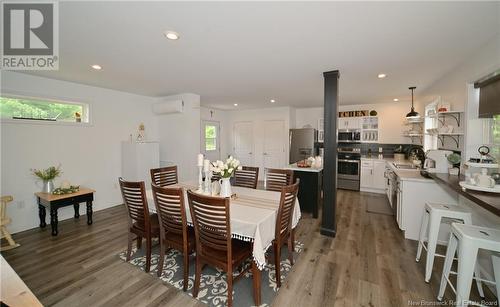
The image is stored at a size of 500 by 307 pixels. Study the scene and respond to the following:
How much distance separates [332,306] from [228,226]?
3.81 feet

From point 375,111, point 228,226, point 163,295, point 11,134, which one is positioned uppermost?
point 375,111

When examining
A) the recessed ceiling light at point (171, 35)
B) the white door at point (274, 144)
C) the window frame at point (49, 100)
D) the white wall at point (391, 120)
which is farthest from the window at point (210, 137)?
the recessed ceiling light at point (171, 35)

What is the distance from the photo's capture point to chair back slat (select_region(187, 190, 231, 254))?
1610mm

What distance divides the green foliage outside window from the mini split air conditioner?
138 cm

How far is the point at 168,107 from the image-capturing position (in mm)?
4621

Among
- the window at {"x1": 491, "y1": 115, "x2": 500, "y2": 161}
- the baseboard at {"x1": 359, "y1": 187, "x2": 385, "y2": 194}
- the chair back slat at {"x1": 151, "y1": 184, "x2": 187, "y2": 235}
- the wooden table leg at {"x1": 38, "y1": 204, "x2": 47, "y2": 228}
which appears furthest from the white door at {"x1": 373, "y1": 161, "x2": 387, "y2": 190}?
the wooden table leg at {"x1": 38, "y1": 204, "x2": 47, "y2": 228}

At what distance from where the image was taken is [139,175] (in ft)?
14.1

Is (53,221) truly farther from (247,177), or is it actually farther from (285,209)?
(285,209)

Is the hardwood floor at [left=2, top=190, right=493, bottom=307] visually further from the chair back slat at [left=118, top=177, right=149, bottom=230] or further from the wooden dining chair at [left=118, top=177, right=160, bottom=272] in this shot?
the chair back slat at [left=118, top=177, right=149, bottom=230]

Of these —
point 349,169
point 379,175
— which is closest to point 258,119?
point 349,169

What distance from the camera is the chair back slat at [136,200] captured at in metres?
2.16

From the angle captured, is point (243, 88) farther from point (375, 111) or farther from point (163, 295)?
point (375, 111)

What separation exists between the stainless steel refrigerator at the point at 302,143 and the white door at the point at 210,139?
256 centimetres

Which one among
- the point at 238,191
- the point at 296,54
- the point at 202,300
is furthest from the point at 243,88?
the point at 202,300
